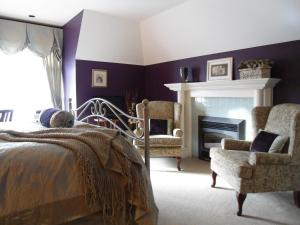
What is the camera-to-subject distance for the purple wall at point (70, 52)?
15.7 ft

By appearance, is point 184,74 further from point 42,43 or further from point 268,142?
point 42,43

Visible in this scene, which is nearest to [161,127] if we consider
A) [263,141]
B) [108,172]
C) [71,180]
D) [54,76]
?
[263,141]

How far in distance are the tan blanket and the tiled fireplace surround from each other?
95.6 inches

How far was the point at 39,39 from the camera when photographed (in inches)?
200

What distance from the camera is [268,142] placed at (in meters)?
2.82

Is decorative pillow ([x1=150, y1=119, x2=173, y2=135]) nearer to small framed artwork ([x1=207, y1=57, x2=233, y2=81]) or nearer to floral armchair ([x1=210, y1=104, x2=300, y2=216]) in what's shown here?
small framed artwork ([x1=207, y1=57, x2=233, y2=81])

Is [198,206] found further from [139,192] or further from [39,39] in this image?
[39,39]

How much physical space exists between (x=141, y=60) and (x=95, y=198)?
4475 mm

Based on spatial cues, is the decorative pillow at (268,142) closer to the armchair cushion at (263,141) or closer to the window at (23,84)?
the armchair cushion at (263,141)

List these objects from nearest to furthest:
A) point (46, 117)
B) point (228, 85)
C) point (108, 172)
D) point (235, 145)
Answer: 1. point (108, 172)
2. point (46, 117)
3. point (235, 145)
4. point (228, 85)

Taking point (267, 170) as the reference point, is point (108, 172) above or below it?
above

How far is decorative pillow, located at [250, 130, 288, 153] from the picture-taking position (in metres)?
2.69

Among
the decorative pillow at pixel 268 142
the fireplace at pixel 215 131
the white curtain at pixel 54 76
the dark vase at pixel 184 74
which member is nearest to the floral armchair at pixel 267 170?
the decorative pillow at pixel 268 142

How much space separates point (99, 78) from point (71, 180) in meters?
3.89
